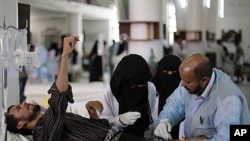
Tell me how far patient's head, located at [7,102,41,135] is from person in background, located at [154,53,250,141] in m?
0.61

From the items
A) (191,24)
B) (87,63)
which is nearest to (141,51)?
(191,24)

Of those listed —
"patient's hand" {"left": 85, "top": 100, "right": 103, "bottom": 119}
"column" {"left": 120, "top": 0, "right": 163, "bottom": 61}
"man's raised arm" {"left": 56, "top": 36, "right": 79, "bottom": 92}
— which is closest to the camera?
"man's raised arm" {"left": 56, "top": 36, "right": 79, "bottom": 92}

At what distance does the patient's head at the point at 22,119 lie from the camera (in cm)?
228

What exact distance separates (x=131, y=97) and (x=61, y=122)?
2.00 feet

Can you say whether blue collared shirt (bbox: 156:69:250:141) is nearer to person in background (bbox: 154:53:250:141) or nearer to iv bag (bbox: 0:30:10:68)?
person in background (bbox: 154:53:250:141)

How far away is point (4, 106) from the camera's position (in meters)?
2.35

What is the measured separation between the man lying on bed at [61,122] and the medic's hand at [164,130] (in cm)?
18

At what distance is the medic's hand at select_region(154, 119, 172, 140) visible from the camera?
2.23 meters

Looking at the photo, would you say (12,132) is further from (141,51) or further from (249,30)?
(249,30)

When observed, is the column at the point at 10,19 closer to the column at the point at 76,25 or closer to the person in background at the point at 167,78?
the person in background at the point at 167,78

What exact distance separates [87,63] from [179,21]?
4.97m

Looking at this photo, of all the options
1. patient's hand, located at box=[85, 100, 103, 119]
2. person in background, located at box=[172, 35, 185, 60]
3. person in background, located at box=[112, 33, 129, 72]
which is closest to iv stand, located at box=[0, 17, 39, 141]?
patient's hand, located at box=[85, 100, 103, 119]

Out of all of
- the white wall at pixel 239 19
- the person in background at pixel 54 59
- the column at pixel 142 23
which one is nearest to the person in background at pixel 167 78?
the white wall at pixel 239 19

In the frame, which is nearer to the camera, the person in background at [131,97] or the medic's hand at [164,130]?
the medic's hand at [164,130]
